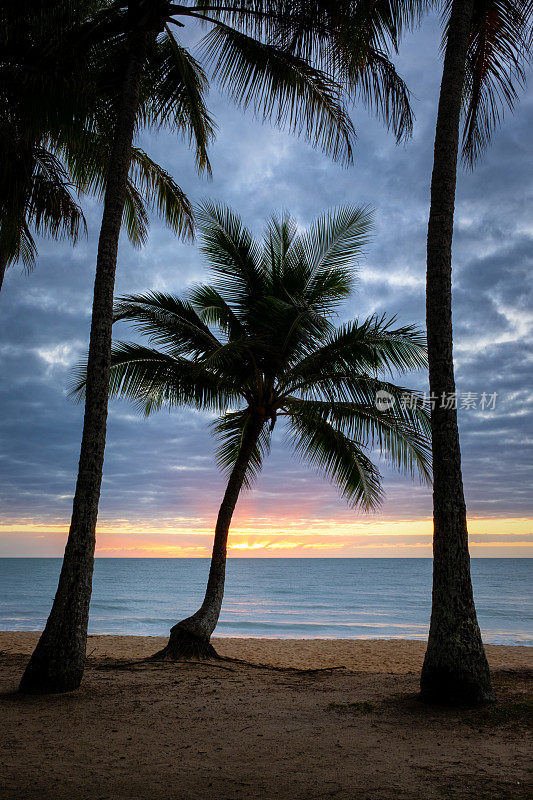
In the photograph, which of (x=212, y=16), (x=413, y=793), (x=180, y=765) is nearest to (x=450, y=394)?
(x=413, y=793)

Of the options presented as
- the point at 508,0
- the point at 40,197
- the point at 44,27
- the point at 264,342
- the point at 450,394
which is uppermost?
the point at 508,0

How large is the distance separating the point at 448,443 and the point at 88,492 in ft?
13.4

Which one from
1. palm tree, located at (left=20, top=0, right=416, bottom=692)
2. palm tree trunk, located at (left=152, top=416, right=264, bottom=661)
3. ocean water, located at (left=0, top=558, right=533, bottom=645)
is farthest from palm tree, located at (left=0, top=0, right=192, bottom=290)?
ocean water, located at (left=0, top=558, right=533, bottom=645)

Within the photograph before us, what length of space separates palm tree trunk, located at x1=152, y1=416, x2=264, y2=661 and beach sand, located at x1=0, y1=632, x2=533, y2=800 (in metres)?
1.31

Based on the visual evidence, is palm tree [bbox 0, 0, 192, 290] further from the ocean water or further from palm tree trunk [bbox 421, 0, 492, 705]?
the ocean water

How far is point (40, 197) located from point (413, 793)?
9784 millimetres

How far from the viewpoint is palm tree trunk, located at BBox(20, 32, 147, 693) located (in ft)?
21.2

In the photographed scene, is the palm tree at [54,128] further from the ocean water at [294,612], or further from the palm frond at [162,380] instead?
the ocean water at [294,612]

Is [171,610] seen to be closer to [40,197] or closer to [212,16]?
[40,197]

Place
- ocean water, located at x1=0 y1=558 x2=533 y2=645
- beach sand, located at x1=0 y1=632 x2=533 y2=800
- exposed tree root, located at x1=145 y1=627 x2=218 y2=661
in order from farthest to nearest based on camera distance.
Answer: ocean water, located at x1=0 y1=558 x2=533 y2=645, exposed tree root, located at x1=145 y1=627 x2=218 y2=661, beach sand, located at x1=0 y1=632 x2=533 y2=800

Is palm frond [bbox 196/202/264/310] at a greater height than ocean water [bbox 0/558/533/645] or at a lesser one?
greater

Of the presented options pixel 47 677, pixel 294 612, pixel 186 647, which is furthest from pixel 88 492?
pixel 294 612

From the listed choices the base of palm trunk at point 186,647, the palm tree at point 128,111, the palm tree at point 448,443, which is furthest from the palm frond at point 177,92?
the base of palm trunk at point 186,647

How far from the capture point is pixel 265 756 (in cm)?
454
